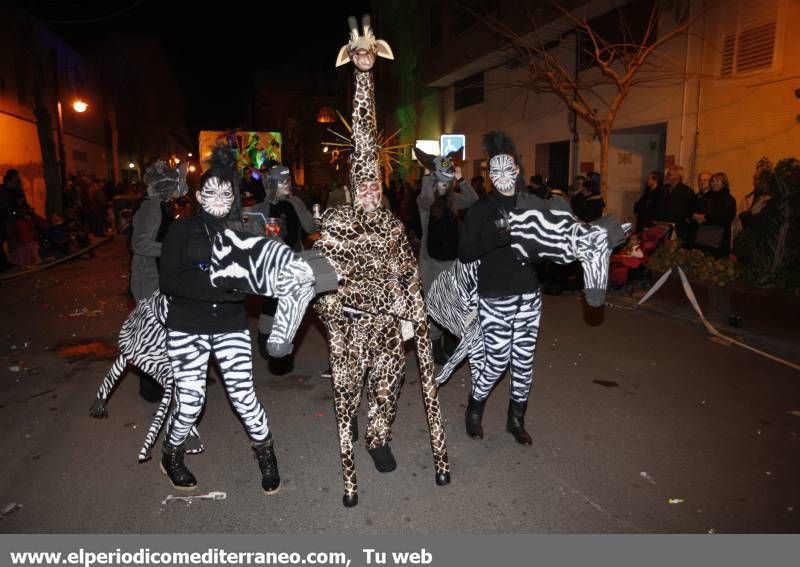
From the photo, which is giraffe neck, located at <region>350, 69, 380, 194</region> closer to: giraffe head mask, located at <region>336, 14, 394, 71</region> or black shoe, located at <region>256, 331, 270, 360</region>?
giraffe head mask, located at <region>336, 14, 394, 71</region>

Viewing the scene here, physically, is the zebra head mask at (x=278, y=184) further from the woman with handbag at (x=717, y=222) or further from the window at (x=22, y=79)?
the window at (x=22, y=79)

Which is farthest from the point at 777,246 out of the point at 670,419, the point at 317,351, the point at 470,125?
the point at 470,125

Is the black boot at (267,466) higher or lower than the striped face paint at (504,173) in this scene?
lower

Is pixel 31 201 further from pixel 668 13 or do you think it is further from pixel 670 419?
pixel 670 419

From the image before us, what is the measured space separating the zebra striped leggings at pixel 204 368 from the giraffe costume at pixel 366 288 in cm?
57

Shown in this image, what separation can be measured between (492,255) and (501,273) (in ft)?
0.48

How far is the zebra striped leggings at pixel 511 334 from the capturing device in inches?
163

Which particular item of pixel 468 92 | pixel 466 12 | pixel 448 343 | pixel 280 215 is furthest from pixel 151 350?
pixel 468 92

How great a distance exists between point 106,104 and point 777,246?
118 ft

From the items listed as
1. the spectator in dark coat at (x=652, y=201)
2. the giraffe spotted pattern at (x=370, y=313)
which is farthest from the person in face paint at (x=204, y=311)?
the spectator in dark coat at (x=652, y=201)

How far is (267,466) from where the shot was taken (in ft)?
12.3

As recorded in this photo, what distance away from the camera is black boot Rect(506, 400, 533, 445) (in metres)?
4.48

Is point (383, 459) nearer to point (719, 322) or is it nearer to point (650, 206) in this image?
point (719, 322)

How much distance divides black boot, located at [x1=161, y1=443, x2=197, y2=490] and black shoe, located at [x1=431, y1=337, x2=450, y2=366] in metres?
3.20
